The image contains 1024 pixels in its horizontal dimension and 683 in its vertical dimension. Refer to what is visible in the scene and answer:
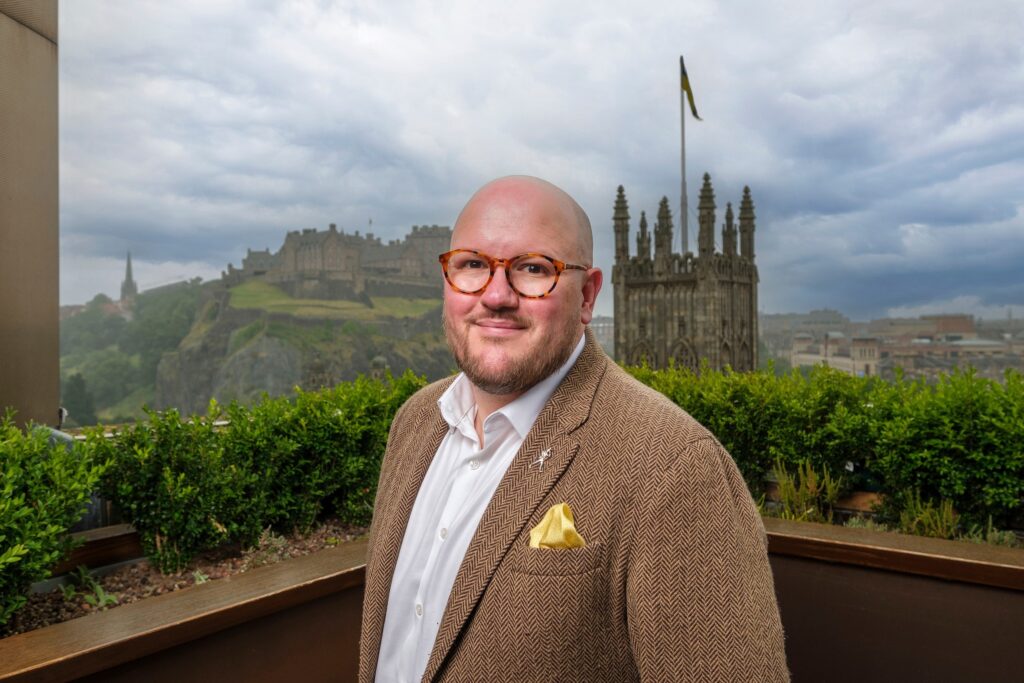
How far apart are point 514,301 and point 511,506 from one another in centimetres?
40

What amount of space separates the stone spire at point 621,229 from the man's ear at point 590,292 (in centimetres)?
4093

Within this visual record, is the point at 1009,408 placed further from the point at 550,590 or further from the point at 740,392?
the point at 550,590

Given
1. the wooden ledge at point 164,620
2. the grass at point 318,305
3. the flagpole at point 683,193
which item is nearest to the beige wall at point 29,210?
the wooden ledge at point 164,620

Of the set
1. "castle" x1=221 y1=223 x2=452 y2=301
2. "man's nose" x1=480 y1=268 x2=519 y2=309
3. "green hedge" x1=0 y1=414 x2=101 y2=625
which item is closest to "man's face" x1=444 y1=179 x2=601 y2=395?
"man's nose" x1=480 y1=268 x2=519 y2=309

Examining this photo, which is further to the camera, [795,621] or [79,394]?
[79,394]

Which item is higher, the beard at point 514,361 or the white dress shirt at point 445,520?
the beard at point 514,361

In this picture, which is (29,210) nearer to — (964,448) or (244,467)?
(244,467)

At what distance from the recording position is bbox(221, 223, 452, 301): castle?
70.7m

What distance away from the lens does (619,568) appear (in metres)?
1.24

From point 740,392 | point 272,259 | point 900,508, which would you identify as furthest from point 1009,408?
point 272,259

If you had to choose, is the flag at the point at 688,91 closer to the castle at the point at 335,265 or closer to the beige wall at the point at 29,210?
the castle at the point at 335,265

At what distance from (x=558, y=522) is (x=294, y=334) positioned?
69.1m

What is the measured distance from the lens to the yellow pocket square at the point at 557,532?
49.7 inches

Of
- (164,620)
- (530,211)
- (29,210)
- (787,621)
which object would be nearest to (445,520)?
(530,211)
